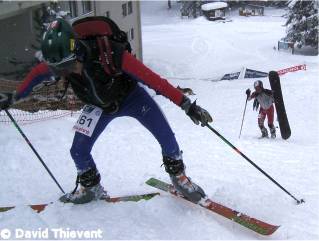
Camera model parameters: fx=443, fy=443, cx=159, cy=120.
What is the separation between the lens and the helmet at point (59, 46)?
155 inches

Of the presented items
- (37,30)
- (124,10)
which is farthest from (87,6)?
(37,30)

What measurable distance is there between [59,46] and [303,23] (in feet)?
114

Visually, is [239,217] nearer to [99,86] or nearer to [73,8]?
[99,86]

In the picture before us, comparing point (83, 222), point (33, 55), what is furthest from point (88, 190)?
point (33, 55)

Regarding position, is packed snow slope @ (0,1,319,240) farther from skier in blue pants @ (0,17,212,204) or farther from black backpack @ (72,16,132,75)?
black backpack @ (72,16,132,75)

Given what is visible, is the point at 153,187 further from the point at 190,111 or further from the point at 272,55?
the point at 272,55

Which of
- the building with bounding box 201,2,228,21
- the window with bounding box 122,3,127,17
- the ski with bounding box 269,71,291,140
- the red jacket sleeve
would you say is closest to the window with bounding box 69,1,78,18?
the window with bounding box 122,3,127,17

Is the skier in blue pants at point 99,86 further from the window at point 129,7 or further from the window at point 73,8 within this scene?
the window at point 129,7

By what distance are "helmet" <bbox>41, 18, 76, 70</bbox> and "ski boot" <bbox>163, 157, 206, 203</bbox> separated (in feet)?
5.20

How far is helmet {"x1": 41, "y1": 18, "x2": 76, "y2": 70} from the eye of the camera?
12.9 ft

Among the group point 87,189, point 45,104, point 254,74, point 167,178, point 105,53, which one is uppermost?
point 105,53

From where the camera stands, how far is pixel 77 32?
14.4 feet

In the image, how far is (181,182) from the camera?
4.94m

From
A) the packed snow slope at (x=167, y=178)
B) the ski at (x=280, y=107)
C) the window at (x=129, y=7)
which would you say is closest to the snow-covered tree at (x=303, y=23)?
the window at (x=129, y=7)
